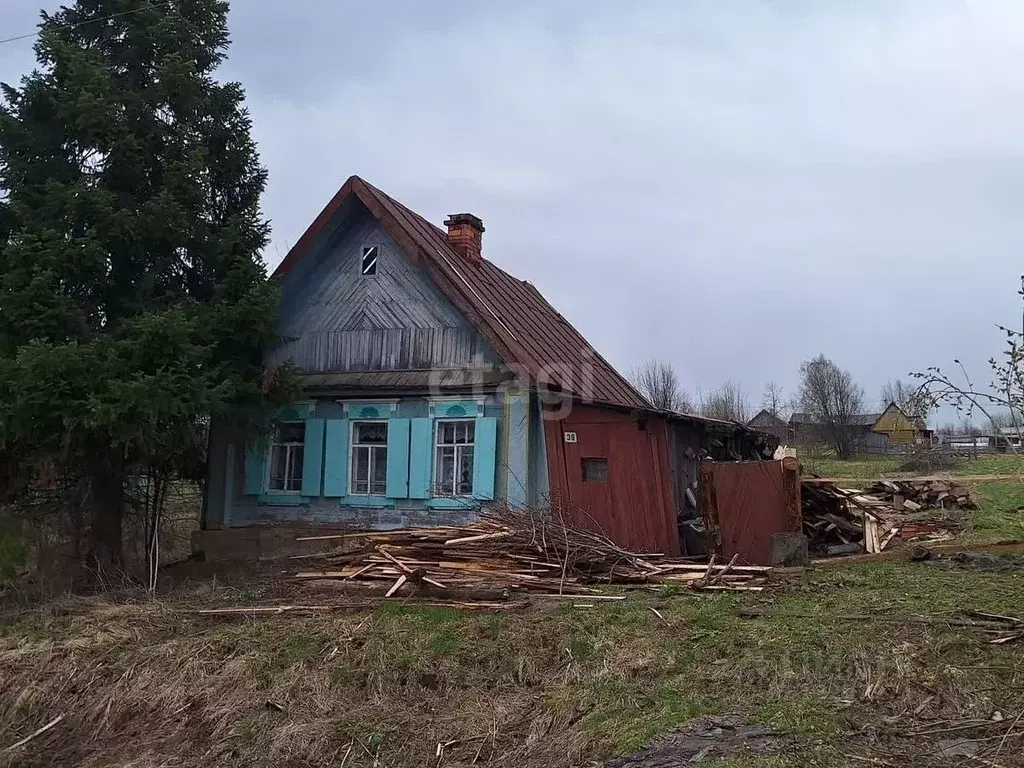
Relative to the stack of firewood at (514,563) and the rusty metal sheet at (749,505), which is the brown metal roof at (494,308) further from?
the stack of firewood at (514,563)

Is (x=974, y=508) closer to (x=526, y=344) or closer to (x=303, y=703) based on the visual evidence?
(x=526, y=344)

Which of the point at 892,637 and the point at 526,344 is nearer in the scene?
the point at 892,637

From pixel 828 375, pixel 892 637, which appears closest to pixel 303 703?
pixel 892 637

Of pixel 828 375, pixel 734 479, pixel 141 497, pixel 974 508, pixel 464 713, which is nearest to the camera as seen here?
pixel 464 713

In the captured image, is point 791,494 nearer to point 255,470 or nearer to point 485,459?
point 485,459

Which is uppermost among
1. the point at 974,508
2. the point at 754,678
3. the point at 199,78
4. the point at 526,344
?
the point at 199,78

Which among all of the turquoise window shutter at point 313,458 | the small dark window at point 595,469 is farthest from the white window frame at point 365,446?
the small dark window at point 595,469

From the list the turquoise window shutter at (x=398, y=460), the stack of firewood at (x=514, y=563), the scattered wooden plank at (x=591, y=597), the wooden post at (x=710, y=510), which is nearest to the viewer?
the scattered wooden plank at (x=591, y=597)

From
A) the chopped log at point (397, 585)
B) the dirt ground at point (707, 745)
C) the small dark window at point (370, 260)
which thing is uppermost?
the small dark window at point (370, 260)

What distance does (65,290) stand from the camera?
35.9 ft

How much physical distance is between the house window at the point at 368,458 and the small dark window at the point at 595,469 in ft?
9.81

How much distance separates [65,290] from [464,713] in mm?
7745

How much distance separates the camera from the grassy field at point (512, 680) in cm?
559

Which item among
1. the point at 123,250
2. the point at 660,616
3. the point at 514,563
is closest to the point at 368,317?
the point at 123,250
